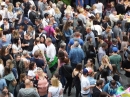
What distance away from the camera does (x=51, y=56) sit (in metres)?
14.0

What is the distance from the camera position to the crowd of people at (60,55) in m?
11.7

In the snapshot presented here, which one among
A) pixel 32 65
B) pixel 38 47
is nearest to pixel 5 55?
pixel 38 47

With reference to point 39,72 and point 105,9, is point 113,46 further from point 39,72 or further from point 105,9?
point 105,9

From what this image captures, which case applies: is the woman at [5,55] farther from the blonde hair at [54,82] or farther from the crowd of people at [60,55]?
the blonde hair at [54,82]

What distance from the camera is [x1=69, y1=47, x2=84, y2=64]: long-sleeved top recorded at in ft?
46.1

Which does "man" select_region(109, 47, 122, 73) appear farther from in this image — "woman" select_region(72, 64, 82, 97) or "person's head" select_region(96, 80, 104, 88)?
"person's head" select_region(96, 80, 104, 88)

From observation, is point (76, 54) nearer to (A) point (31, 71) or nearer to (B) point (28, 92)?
(A) point (31, 71)

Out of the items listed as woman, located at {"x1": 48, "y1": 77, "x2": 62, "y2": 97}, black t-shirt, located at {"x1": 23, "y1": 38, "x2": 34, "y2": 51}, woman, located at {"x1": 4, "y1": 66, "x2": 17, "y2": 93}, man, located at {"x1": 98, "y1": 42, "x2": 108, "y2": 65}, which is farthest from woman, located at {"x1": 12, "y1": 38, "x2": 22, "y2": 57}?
woman, located at {"x1": 48, "y1": 77, "x2": 62, "y2": 97}

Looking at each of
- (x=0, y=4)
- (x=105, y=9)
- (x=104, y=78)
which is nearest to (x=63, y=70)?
(x=104, y=78)

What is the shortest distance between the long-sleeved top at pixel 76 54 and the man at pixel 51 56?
556 mm

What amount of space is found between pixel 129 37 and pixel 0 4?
20.8 ft

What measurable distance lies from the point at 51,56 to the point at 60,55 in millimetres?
772

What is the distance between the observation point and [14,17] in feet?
58.3

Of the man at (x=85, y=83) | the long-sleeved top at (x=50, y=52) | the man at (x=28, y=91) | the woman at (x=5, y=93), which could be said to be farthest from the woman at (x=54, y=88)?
the long-sleeved top at (x=50, y=52)
